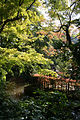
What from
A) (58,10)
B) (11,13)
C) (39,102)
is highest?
(58,10)

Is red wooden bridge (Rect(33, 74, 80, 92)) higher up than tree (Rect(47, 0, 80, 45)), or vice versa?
tree (Rect(47, 0, 80, 45))

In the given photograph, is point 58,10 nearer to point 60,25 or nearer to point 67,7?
point 67,7

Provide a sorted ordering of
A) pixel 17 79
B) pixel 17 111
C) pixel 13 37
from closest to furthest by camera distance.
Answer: pixel 17 111, pixel 13 37, pixel 17 79

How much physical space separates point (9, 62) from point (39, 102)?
4.47 feet

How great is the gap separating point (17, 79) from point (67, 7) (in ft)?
27.1

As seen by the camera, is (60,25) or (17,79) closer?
(60,25)

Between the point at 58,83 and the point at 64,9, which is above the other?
the point at 64,9

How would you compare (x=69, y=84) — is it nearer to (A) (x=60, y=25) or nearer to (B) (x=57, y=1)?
(A) (x=60, y=25)

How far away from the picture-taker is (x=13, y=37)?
417 cm

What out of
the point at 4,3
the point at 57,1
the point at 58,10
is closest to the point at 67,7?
the point at 58,10

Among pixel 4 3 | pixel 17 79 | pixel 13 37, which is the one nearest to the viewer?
pixel 4 3

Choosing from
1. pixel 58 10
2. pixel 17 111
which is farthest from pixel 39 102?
pixel 58 10

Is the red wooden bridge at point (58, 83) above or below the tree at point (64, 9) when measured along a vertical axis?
below

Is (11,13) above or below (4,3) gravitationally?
below
